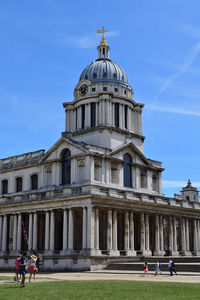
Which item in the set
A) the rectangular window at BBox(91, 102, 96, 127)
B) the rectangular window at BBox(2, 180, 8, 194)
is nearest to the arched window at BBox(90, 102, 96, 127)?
the rectangular window at BBox(91, 102, 96, 127)

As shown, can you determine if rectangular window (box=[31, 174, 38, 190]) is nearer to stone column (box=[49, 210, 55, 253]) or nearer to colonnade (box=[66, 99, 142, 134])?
colonnade (box=[66, 99, 142, 134])

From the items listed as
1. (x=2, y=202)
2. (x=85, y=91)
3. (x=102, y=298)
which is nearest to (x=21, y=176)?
(x=2, y=202)

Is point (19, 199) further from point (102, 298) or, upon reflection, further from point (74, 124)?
point (102, 298)

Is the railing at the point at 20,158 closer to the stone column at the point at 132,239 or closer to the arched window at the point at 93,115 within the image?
the arched window at the point at 93,115

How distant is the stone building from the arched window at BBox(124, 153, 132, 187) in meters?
0.15

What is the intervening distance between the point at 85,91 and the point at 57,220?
22589mm

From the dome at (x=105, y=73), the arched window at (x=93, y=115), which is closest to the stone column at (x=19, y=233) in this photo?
the arched window at (x=93, y=115)

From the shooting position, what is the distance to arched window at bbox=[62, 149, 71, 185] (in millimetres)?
59969

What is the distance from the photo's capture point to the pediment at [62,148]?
57.8m

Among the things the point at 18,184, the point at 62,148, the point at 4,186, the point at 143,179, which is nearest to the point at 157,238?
the point at 143,179

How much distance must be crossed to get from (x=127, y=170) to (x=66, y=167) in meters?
8.90

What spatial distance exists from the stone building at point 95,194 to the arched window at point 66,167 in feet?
0.46

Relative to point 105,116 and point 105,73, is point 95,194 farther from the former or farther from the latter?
point 105,73

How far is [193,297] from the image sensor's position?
63.7ft
